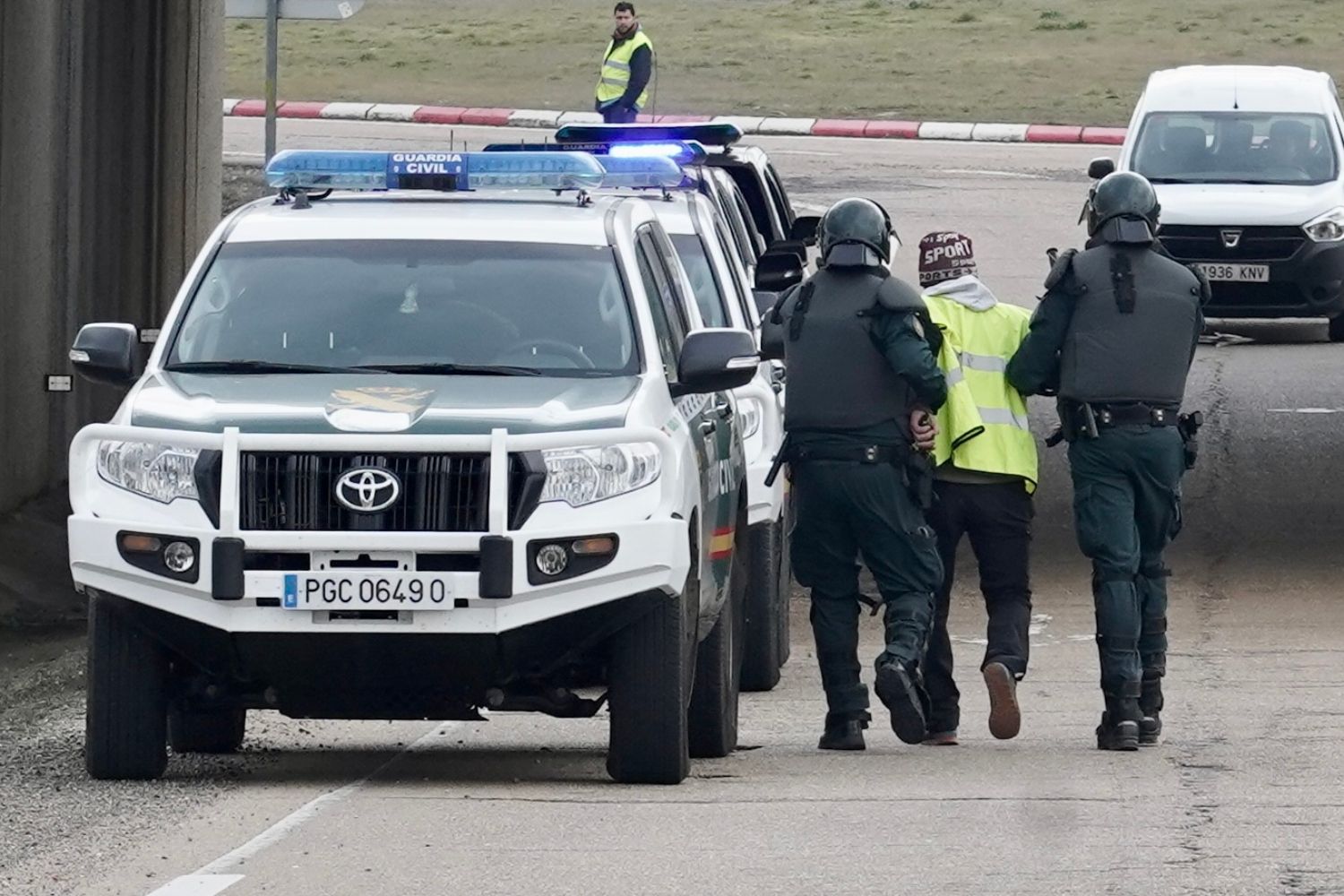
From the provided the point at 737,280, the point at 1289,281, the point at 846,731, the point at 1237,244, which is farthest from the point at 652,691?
the point at 1289,281

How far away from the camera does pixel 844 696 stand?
10.7 m

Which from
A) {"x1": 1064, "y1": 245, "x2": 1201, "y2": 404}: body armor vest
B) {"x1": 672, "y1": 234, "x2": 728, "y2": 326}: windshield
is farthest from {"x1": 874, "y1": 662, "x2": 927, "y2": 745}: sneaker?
{"x1": 672, "y1": 234, "x2": 728, "y2": 326}: windshield

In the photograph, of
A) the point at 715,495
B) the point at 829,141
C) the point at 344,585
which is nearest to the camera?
the point at 344,585

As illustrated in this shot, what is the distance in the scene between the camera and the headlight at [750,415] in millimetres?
12633

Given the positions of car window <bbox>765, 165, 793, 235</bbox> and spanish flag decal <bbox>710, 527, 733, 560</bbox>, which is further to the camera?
car window <bbox>765, 165, 793, 235</bbox>

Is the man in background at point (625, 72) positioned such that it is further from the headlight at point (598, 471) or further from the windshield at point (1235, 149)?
the headlight at point (598, 471)

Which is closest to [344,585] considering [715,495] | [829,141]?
[715,495]

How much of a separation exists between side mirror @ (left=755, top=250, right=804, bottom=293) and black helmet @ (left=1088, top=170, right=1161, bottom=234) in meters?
3.67

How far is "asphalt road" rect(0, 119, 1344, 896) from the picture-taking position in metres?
7.73

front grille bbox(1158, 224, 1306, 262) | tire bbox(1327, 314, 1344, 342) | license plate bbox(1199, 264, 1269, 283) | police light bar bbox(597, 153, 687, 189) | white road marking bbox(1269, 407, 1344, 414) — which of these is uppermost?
police light bar bbox(597, 153, 687, 189)

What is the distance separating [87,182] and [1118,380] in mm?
8548

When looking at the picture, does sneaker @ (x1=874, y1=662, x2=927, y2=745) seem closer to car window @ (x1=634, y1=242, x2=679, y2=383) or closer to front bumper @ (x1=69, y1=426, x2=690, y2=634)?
car window @ (x1=634, y1=242, x2=679, y2=383)

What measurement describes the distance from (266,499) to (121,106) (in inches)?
370

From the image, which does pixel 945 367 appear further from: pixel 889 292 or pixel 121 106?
pixel 121 106
